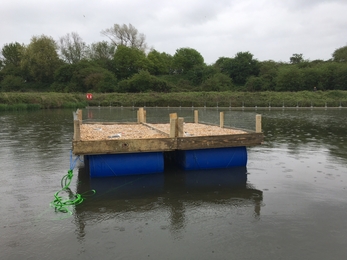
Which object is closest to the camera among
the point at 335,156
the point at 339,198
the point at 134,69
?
the point at 339,198

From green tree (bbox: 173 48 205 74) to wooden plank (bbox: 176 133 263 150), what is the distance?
6986 cm

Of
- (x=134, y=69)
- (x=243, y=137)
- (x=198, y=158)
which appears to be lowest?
(x=198, y=158)

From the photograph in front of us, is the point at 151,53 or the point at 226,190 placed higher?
the point at 151,53

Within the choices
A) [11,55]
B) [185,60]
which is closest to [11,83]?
[11,55]

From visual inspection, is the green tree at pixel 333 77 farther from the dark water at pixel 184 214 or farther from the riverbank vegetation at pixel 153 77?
the dark water at pixel 184 214

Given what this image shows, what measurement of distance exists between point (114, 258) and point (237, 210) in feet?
7.98

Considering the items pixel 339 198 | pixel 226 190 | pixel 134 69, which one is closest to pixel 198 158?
pixel 226 190

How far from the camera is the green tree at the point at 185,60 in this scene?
7825 cm

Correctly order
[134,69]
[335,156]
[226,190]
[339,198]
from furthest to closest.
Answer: [134,69] → [335,156] → [226,190] → [339,198]

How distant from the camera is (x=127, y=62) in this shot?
7275 centimetres

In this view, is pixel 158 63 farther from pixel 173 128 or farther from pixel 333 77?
pixel 173 128

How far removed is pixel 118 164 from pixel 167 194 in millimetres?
1551

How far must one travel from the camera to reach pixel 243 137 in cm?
804

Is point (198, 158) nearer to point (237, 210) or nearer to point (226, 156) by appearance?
point (226, 156)
